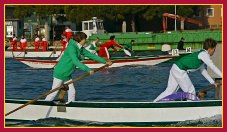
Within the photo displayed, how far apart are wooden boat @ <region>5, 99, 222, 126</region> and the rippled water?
19cm

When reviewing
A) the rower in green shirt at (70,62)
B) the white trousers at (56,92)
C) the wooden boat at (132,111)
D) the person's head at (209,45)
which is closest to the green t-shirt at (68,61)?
the rower in green shirt at (70,62)

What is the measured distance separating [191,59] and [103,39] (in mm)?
38931

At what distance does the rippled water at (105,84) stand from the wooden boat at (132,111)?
0.19 meters

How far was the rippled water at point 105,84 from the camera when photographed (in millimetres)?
21703

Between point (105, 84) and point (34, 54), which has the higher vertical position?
point (34, 54)

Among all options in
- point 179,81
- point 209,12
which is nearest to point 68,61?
point 179,81

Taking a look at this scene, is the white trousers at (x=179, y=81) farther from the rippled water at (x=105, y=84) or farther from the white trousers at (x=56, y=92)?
the white trousers at (x=56, y=92)

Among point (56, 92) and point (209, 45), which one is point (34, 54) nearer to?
point (56, 92)

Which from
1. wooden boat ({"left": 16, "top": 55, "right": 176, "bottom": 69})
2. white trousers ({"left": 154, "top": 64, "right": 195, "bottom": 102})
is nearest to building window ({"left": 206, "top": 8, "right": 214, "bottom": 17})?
wooden boat ({"left": 16, "top": 55, "right": 176, "bottom": 69})

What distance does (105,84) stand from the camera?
26766 millimetres

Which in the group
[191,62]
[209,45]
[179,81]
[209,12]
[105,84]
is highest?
[209,12]

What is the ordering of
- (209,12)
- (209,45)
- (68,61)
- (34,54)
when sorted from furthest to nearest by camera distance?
(209,12), (34,54), (68,61), (209,45)

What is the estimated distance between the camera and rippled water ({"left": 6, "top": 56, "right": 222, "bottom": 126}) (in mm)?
21703

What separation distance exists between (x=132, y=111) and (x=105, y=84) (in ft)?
42.2
